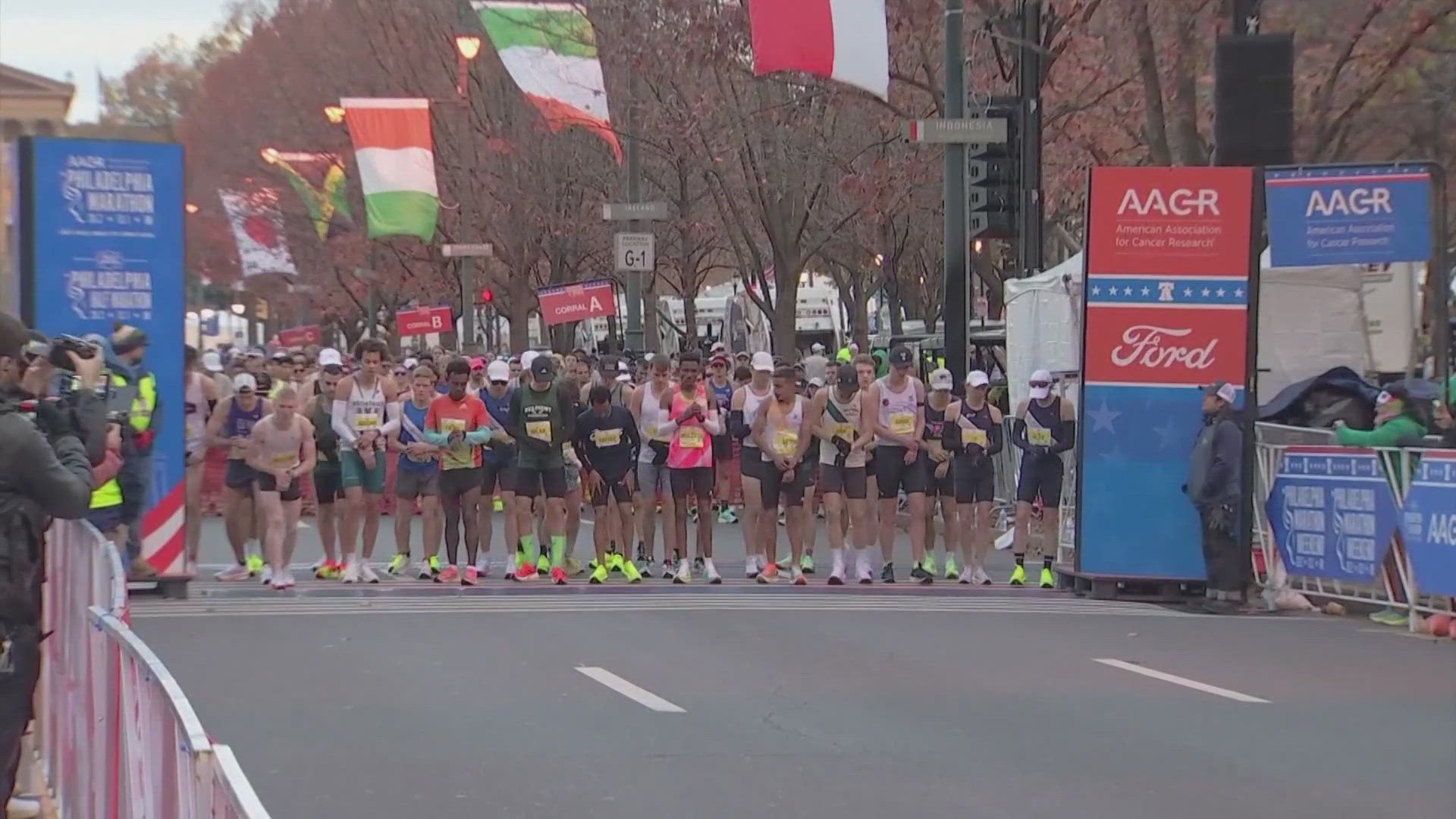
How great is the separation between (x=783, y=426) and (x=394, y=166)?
46.1 ft

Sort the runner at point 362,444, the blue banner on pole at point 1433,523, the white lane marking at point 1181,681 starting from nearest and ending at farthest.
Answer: the white lane marking at point 1181,681 < the blue banner on pole at point 1433,523 < the runner at point 362,444

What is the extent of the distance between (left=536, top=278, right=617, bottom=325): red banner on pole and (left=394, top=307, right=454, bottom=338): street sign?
10.0 meters

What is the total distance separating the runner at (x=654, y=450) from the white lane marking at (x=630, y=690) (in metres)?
5.36

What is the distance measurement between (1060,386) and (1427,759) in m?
10.3

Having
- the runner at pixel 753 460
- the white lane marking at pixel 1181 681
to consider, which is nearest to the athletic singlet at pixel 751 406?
the runner at pixel 753 460

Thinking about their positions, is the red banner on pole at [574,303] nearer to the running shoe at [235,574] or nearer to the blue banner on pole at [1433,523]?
the running shoe at [235,574]

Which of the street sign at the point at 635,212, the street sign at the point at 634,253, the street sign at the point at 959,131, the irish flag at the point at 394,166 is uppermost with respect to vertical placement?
the irish flag at the point at 394,166

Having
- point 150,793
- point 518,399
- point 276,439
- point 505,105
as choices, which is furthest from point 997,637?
point 505,105

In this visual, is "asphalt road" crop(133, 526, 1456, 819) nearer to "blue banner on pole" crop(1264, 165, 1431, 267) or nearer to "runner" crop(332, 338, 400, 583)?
"runner" crop(332, 338, 400, 583)

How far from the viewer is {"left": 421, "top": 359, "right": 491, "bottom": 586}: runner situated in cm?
1588

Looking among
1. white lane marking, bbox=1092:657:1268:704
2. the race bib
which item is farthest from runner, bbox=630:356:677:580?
white lane marking, bbox=1092:657:1268:704

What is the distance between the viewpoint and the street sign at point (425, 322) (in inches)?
1630

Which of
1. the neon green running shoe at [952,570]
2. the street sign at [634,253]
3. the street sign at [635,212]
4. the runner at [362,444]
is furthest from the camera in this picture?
the street sign at [634,253]

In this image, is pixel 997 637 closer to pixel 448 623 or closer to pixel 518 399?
pixel 448 623
